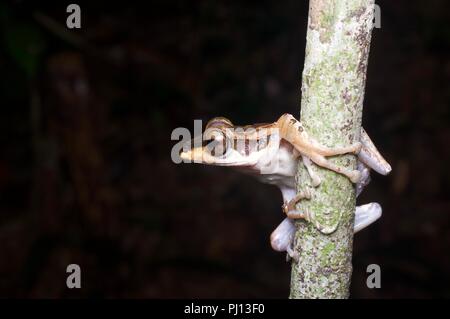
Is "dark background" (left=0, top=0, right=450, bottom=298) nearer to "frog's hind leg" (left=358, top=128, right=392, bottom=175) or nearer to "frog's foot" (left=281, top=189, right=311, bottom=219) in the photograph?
"frog's hind leg" (left=358, top=128, right=392, bottom=175)

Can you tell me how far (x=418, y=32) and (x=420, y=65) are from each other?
39 centimetres

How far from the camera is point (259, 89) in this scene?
619 cm

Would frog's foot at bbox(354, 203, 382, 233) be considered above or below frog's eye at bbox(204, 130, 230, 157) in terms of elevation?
below

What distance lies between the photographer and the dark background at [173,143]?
5066mm

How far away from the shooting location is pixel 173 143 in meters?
5.84

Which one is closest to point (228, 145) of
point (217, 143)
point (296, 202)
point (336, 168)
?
point (217, 143)

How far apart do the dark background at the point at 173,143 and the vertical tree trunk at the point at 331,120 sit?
122 inches

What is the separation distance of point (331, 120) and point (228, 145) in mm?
543

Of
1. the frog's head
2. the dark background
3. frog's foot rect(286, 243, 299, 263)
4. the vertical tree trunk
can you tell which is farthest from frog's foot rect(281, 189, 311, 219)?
the dark background

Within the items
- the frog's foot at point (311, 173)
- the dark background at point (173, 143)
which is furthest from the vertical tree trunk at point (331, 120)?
the dark background at point (173, 143)

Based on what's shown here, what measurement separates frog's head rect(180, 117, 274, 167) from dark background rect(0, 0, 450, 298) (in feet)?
8.94

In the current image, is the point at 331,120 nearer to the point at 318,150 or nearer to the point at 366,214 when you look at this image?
the point at 318,150

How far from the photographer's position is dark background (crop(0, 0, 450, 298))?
507 cm

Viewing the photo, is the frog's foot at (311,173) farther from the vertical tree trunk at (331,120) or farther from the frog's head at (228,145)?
the frog's head at (228,145)
